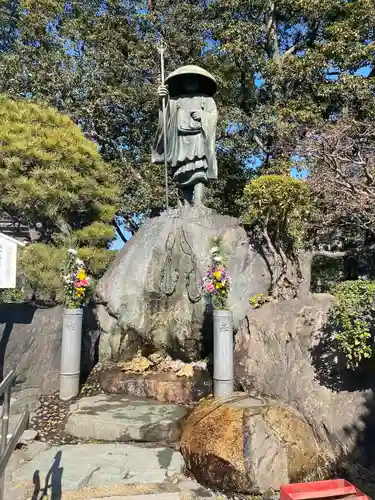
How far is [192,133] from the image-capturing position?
879 centimetres

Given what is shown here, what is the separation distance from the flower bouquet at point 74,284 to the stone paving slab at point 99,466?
2.37 meters

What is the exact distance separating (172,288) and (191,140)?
11.2ft

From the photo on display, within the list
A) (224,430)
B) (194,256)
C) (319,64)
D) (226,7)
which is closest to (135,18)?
(226,7)

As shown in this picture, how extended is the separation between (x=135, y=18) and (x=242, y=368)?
14039mm

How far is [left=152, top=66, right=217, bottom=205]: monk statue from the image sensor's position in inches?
342

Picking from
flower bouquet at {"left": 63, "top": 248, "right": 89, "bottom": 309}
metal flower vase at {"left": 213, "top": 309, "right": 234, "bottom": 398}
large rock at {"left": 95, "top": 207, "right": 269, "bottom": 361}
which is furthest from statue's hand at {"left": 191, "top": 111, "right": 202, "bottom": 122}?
metal flower vase at {"left": 213, "top": 309, "right": 234, "bottom": 398}

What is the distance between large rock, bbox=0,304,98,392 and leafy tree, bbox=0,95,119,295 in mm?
1868

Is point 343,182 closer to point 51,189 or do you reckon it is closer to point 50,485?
point 51,189

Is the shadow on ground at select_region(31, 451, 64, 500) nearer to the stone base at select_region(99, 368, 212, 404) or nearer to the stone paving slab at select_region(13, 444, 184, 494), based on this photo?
the stone paving slab at select_region(13, 444, 184, 494)

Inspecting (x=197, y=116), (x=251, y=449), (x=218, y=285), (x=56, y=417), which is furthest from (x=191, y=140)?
(x=251, y=449)

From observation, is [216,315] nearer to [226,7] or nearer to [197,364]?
[197,364]

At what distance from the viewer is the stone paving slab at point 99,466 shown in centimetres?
406

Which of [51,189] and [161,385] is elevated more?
[51,189]

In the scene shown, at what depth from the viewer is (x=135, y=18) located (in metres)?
14.9
